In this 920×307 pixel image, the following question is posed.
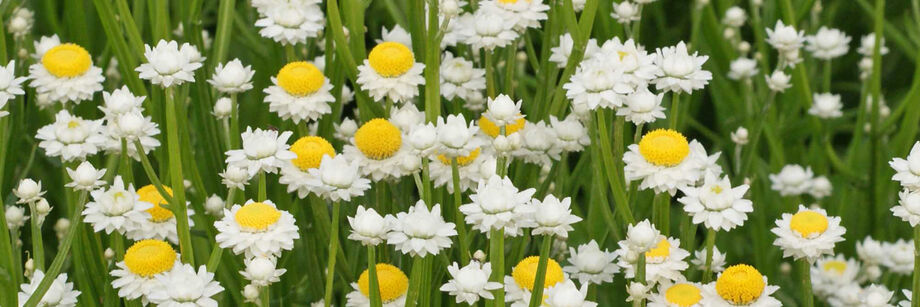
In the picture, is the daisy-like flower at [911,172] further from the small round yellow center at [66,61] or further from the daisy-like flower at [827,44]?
the small round yellow center at [66,61]

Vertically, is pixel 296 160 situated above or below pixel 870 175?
above

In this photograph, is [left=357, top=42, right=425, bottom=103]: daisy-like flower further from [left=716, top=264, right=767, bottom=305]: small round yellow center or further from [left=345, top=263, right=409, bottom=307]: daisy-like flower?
[left=716, top=264, right=767, bottom=305]: small round yellow center

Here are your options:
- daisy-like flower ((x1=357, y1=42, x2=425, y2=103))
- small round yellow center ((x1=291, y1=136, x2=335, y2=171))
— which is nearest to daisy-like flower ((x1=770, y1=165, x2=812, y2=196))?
daisy-like flower ((x1=357, y1=42, x2=425, y2=103))

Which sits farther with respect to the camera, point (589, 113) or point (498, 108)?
point (589, 113)

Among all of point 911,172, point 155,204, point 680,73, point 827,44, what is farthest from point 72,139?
point 827,44

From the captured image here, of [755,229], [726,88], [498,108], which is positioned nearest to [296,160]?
[498,108]

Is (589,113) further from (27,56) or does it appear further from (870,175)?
(27,56)

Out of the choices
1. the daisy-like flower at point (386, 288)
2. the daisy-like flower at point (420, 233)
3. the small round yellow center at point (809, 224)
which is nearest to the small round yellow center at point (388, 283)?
the daisy-like flower at point (386, 288)
